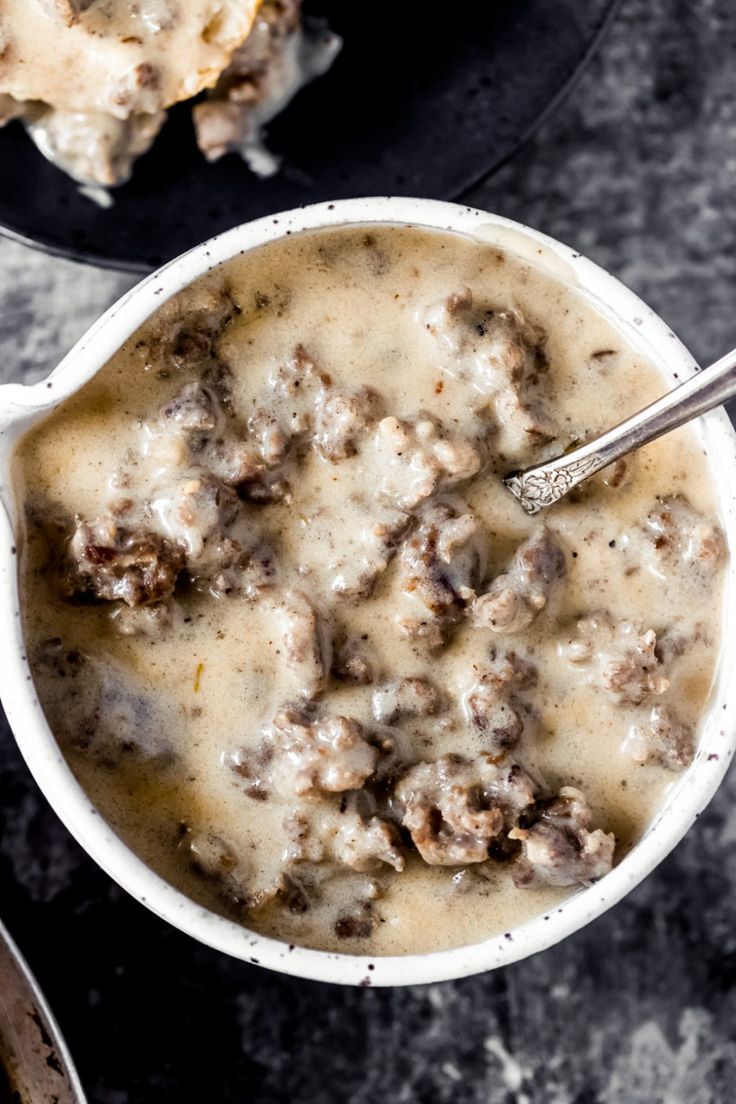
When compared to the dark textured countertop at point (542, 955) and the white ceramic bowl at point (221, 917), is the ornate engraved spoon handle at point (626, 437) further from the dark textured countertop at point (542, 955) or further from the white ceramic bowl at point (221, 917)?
the dark textured countertop at point (542, 955)

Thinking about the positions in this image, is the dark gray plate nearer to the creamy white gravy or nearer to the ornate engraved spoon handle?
the creamy white gravy

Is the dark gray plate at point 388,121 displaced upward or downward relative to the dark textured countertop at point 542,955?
upward

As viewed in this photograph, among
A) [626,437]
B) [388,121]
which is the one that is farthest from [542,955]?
[388,121]

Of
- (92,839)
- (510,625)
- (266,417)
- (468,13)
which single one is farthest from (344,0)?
(92,839)

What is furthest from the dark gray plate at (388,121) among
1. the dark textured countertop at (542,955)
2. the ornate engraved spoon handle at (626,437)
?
the ornate engraved spoon handle at (626,437)

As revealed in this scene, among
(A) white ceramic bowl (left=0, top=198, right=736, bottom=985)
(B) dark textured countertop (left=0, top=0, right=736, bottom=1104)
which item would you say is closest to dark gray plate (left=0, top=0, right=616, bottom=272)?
(B) dark textured countertop (left=0, top=0, right=736, bottom=1104)

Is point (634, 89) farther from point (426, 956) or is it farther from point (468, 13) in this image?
point (426, 956)

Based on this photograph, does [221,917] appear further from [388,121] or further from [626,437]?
[388,121]
